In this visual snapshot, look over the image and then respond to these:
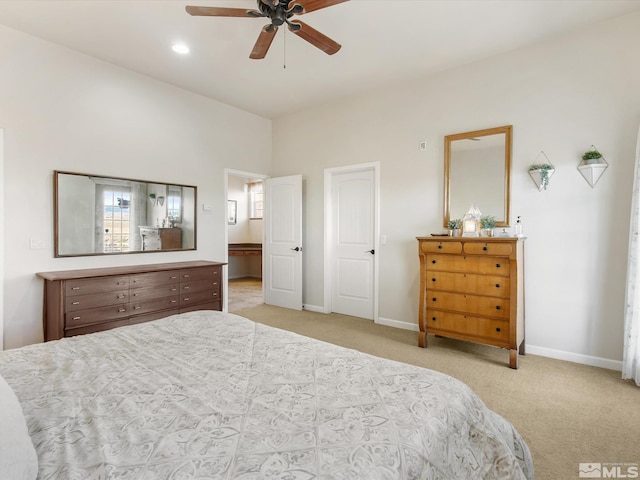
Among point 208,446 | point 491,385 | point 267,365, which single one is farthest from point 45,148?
point 491,385

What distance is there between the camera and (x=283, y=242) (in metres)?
5.31

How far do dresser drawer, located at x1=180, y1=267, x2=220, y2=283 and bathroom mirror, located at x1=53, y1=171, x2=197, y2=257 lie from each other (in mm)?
574

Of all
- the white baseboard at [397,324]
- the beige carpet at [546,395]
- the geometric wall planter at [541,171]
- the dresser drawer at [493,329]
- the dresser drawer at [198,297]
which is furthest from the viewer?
the white baseboard at [397,324]

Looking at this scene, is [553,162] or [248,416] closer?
[248,416]

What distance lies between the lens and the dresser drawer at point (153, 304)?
334 cm

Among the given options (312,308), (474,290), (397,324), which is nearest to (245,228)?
(312,308)

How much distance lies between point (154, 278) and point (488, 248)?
3.38 m

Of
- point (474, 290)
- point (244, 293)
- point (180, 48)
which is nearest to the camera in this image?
point (474, 290)

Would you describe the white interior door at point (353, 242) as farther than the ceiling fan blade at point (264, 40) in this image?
Yes

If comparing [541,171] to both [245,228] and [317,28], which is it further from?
[245,228]

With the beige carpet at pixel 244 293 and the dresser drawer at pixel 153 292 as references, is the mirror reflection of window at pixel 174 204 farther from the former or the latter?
the beige carpet at pixel 244 293

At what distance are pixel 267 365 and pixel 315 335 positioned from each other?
256 cm

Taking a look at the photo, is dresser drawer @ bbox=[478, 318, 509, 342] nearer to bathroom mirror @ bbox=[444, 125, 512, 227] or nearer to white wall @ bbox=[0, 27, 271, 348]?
bathroom mirror @ bbox=[444, 125, 512, 227]

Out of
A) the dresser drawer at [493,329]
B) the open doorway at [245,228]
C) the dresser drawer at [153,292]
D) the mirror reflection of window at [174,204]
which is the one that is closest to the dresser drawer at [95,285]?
the dresser drawer at [153,292]
